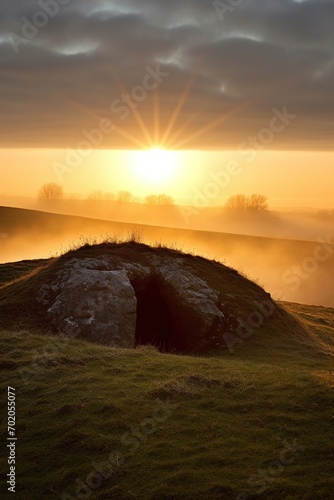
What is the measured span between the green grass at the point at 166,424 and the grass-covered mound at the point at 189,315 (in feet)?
17.1

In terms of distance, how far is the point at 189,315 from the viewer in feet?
77.5

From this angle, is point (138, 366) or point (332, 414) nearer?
point (332, 414)

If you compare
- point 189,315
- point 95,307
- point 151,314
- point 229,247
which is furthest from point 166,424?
point 229,247

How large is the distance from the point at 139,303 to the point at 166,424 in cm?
1376

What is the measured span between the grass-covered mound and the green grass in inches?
206

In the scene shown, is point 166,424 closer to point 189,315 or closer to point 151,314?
point 189,315

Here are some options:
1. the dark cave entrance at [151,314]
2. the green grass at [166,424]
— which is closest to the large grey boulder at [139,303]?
the dark cave entrance at [151,314]

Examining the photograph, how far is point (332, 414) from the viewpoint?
12000 mm

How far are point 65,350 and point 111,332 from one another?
4.28 meters

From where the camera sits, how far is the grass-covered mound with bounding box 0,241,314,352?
2267 centimetres

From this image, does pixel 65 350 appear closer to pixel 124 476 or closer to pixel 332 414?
pixel 124 476

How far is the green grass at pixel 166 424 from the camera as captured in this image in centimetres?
980

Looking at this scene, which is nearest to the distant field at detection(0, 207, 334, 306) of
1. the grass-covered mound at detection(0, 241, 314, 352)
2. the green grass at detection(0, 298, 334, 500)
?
the grass-covered mound at detection(0, 241, 314, 352)

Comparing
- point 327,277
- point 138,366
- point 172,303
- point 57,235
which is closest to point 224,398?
point 138,366
